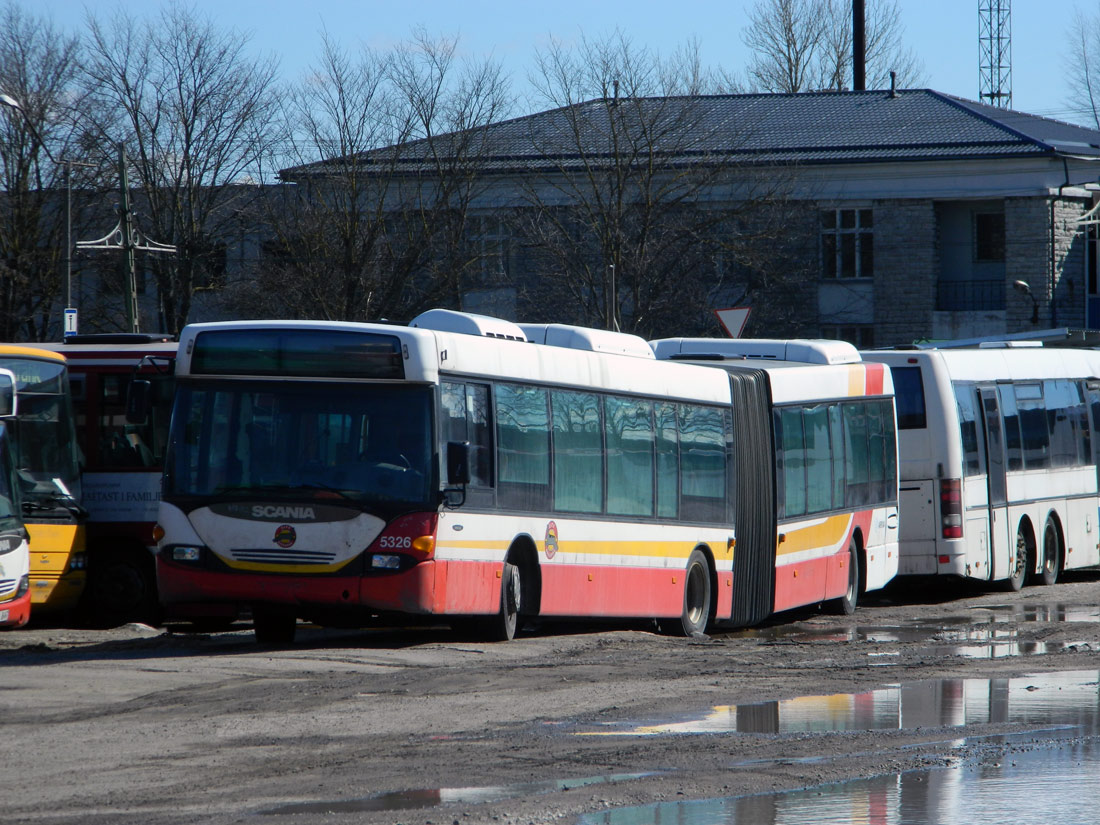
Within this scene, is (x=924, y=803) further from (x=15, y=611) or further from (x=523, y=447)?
(x=15, y=611)

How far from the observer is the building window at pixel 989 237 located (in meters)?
47.5

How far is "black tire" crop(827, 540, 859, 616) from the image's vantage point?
19.5 meters

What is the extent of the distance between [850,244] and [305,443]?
36575 millimetres

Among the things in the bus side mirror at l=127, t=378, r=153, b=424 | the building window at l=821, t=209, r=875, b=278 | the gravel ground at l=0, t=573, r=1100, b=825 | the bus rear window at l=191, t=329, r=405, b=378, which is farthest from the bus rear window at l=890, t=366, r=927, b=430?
the building window at l=821, t=209, r=875, b=278

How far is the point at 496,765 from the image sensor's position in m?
8.11

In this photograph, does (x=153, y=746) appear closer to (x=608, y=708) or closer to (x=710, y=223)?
(x=608, y=708)

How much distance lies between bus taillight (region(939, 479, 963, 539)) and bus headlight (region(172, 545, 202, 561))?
10.7m

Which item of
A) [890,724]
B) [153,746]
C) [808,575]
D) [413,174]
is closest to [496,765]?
[153,746]

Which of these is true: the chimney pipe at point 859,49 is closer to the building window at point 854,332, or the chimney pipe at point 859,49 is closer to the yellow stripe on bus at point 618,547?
the building window at point 854,332

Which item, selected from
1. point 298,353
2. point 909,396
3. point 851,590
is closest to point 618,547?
point 298,353

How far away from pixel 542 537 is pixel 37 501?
188 inches

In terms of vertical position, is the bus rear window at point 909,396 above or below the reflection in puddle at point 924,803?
above

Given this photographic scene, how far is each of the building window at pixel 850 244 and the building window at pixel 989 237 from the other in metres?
2.87

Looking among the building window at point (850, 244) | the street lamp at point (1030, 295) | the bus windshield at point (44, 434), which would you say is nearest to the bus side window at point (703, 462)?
the bus windshield at point (44, 434)
